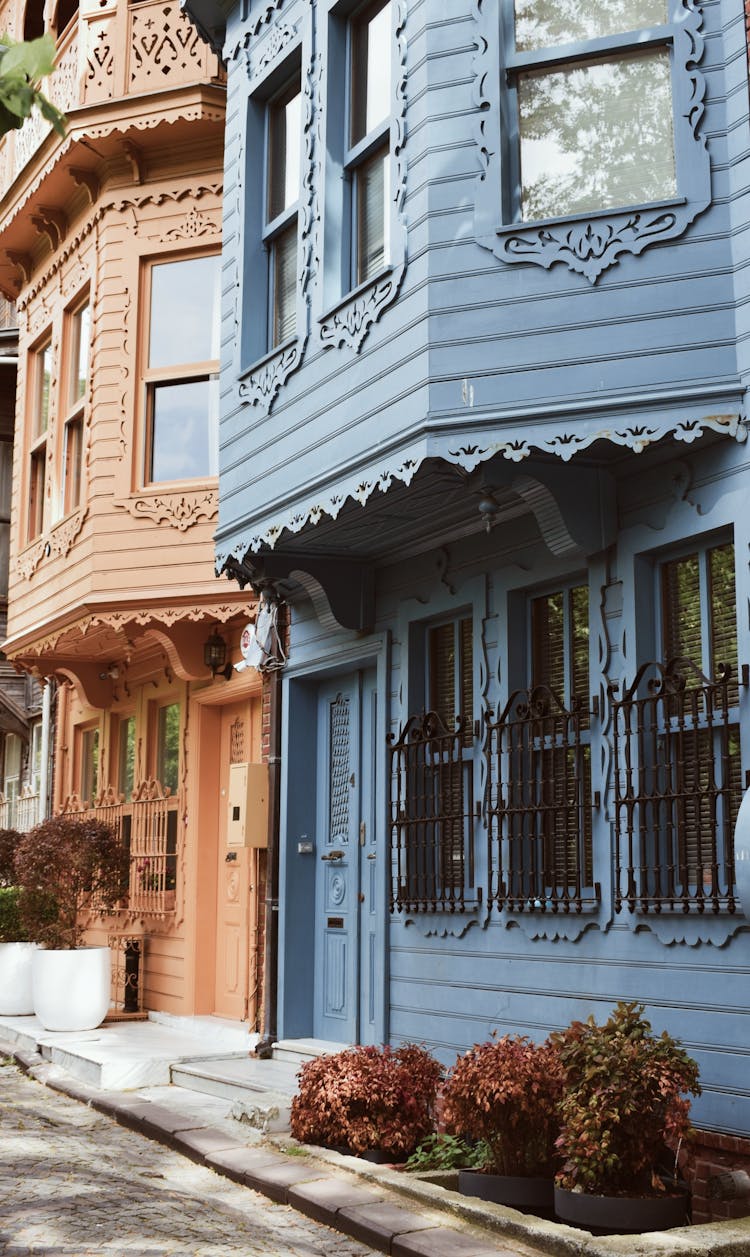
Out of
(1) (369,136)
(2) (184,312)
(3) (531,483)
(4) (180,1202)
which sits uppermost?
(2) (184,312)

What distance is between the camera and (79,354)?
13.2 meters

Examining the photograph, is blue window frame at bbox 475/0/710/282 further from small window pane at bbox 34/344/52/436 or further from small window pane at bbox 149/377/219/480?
small window pane at bbox 34/344/52/436

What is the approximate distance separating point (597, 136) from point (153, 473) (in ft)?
18.6

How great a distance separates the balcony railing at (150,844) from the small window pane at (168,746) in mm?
110

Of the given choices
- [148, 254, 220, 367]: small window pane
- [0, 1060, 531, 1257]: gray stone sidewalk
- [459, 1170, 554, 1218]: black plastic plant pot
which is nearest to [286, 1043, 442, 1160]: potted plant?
[0, 1060, 531, 1257]: gray stone sidewalk

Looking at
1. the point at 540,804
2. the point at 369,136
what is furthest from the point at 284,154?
the point at 540,804

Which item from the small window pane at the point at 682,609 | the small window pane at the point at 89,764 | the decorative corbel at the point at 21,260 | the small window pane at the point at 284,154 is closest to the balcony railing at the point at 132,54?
the small window pane at the point at 284,154

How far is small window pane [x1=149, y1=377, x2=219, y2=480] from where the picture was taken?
11.4 m

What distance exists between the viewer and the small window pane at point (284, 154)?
368 inches

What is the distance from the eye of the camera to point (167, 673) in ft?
41.6

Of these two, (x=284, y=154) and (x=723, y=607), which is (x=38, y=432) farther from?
(x=723, y=607)

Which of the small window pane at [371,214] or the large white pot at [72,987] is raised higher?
the small window pane at [371,214]

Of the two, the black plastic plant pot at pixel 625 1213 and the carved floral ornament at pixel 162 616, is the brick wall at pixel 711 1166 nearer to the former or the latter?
the black plastic plant pot at pixel 625 1213

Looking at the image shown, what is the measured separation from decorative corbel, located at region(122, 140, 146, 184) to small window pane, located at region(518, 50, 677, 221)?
5.32m
